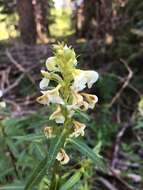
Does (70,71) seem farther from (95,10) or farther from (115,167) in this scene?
(95,10)

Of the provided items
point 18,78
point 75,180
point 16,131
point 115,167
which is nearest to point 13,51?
point 18,78

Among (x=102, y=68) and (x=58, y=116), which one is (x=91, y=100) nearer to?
(x=58, y=116)

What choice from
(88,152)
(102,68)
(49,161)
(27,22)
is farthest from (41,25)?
(49,161)

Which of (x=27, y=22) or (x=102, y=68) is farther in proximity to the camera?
(x=27, y=22)

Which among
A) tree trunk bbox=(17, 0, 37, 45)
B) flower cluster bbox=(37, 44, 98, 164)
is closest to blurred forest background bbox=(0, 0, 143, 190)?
tree trunk bbox=(17, 0, 37, 45)

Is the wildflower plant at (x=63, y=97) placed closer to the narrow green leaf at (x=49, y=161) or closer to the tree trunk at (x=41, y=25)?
the narrow green leaf at (x=49, y=161)

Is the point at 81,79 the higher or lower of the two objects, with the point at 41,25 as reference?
higher

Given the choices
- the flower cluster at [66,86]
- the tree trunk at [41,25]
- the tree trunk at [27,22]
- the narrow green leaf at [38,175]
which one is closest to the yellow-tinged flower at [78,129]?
the flower cluster at [66,86]
